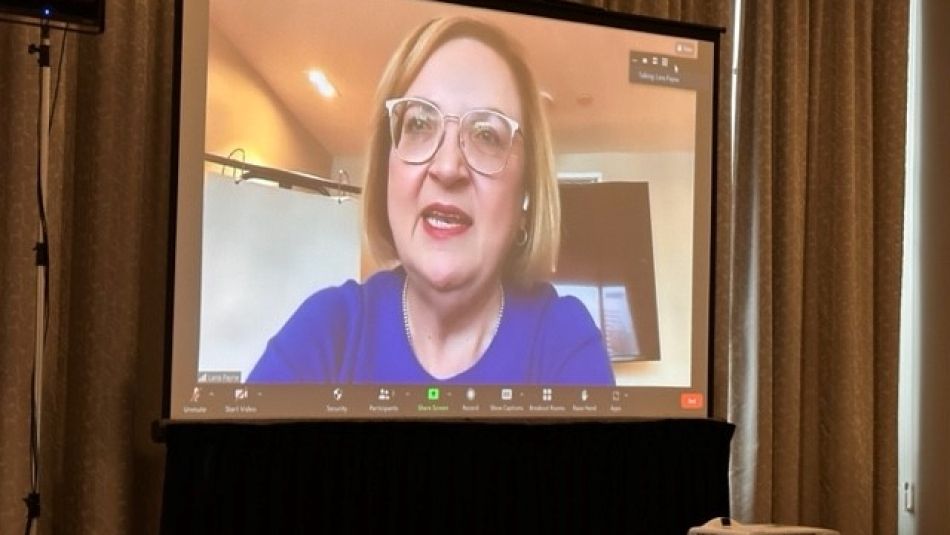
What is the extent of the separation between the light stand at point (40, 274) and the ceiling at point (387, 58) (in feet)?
1.47

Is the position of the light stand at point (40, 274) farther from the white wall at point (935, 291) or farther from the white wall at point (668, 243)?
the white wall at point (935, 291)

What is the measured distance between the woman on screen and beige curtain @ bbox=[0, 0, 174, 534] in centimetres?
45

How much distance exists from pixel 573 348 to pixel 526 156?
1.92ft

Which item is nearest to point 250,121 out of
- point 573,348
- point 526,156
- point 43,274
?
point 43,274

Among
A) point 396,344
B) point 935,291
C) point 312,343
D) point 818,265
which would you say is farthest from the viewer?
point 935,291

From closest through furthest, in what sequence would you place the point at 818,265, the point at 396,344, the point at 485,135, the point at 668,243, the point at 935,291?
1. the point at 396,344
2. the point at 485,135
3. the point at 668,243
4. the point at 818,265
5. the point at 935,291

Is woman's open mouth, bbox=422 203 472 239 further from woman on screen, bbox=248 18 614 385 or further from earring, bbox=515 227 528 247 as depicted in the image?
earring, bbox=515 227 528 247

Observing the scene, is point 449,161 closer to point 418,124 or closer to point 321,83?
point 418,124

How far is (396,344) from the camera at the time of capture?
3.04m

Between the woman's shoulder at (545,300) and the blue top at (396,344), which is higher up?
the woman's shoulder at (545,300)

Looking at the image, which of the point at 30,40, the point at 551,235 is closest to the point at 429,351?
the point at 551,235


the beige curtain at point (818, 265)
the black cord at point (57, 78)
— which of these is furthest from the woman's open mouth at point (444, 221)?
the beige curtain at point (818, 265)

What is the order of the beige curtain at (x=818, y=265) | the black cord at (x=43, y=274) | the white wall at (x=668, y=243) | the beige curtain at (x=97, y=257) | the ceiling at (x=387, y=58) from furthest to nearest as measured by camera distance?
the beige curtain at (x=818, y=265), the white wall at (x=668, y=243), the ceiling at (x=387, y=58), the beige curtain at (x=97, y=257), the black cord at (x=43, y=274)

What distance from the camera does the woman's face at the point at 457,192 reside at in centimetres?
307
